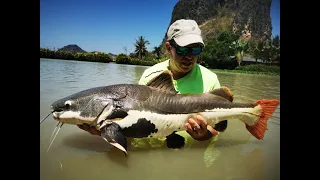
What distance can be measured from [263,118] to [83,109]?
160 centimetres

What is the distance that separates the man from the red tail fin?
28cm

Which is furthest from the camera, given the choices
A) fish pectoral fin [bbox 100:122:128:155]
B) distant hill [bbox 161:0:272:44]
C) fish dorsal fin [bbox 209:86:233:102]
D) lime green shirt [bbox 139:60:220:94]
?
distant hill [bbox 161:0:272:44]

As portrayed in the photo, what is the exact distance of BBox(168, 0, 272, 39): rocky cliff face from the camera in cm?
321

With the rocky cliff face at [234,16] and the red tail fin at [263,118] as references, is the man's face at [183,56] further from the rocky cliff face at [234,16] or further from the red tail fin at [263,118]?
the red tail fin at [263,118]

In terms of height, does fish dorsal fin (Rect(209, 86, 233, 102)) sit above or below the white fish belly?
above

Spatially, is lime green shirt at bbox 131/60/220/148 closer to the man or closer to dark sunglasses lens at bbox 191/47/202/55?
the man

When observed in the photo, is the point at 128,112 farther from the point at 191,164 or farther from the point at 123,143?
the point at 191,164

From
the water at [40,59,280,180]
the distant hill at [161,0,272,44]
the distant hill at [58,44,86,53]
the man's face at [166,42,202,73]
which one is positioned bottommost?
A: the water at [40,59,280,180]

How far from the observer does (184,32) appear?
2.72 meters

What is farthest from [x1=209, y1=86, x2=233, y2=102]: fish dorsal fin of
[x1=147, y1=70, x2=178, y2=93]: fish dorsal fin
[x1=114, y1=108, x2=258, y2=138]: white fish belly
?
[x1=147, y1=70, x2=178, y2=93]: fish dorsal fin

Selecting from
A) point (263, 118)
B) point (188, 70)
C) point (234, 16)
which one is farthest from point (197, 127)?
point (234, 16)

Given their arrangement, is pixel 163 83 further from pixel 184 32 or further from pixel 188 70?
pixel 184 32

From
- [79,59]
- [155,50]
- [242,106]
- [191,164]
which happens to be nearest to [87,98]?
[79,59]
